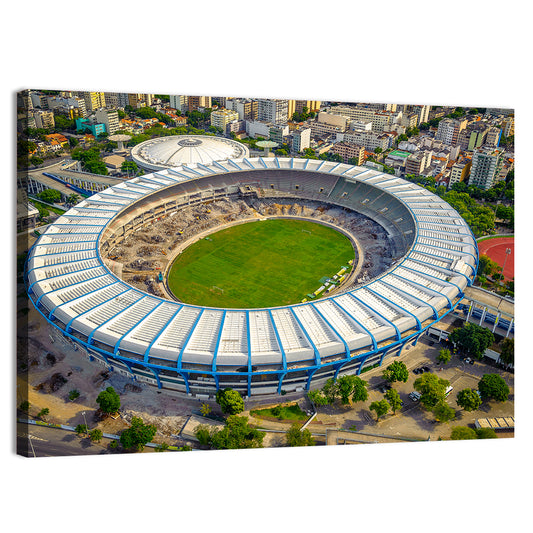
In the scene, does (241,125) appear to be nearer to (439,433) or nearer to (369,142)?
(369,142)

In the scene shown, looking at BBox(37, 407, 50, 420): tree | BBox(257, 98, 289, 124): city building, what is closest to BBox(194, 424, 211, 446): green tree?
BBox(37, 407, 50, 420): tree

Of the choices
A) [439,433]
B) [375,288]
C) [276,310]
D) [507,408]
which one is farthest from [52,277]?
[507,408]

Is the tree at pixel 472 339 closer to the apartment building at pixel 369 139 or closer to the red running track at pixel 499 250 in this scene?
the red running track at pixel 499 250

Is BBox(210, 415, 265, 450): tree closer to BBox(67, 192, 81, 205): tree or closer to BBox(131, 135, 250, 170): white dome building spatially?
BBox(67, 192, 81, 205): tree

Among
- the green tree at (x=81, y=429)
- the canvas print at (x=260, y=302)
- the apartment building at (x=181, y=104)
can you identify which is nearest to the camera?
the green tree at (x=81, y=429)

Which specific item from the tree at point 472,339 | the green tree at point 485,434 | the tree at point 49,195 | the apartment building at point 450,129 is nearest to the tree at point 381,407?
the green tree at point 485,434

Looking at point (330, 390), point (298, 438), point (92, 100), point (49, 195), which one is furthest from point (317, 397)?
point (92, 100)
